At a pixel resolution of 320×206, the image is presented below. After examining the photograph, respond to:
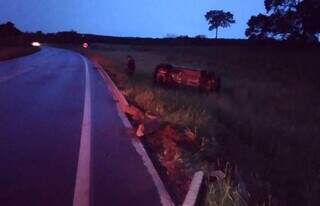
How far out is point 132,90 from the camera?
22734 millimetres

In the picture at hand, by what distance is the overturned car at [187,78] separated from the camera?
2631cm

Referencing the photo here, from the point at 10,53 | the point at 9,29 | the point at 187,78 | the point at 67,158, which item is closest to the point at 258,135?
the point at 67,158

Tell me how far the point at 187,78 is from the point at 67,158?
17.7 meters

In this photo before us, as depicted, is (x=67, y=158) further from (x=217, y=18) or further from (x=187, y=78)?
(x=217, y=18)

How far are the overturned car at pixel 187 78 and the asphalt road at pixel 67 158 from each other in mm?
9621

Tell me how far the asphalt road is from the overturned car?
9.62 m

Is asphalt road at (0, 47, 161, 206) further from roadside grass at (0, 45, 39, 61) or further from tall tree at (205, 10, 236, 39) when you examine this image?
tall tree at (205, 10, 236, 39)

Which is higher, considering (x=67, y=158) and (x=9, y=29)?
(x=67, y=158)

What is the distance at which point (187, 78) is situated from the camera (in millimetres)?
26891

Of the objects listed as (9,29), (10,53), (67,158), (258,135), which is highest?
(67,158)

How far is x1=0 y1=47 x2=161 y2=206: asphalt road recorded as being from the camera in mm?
7203

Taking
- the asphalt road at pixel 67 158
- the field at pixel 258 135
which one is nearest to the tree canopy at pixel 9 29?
the field at pixel 258 135

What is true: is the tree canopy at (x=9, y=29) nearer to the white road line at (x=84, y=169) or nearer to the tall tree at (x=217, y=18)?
the tall tree at (x=217, y=18)

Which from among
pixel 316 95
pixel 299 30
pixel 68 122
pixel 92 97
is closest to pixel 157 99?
pixel 92 97
